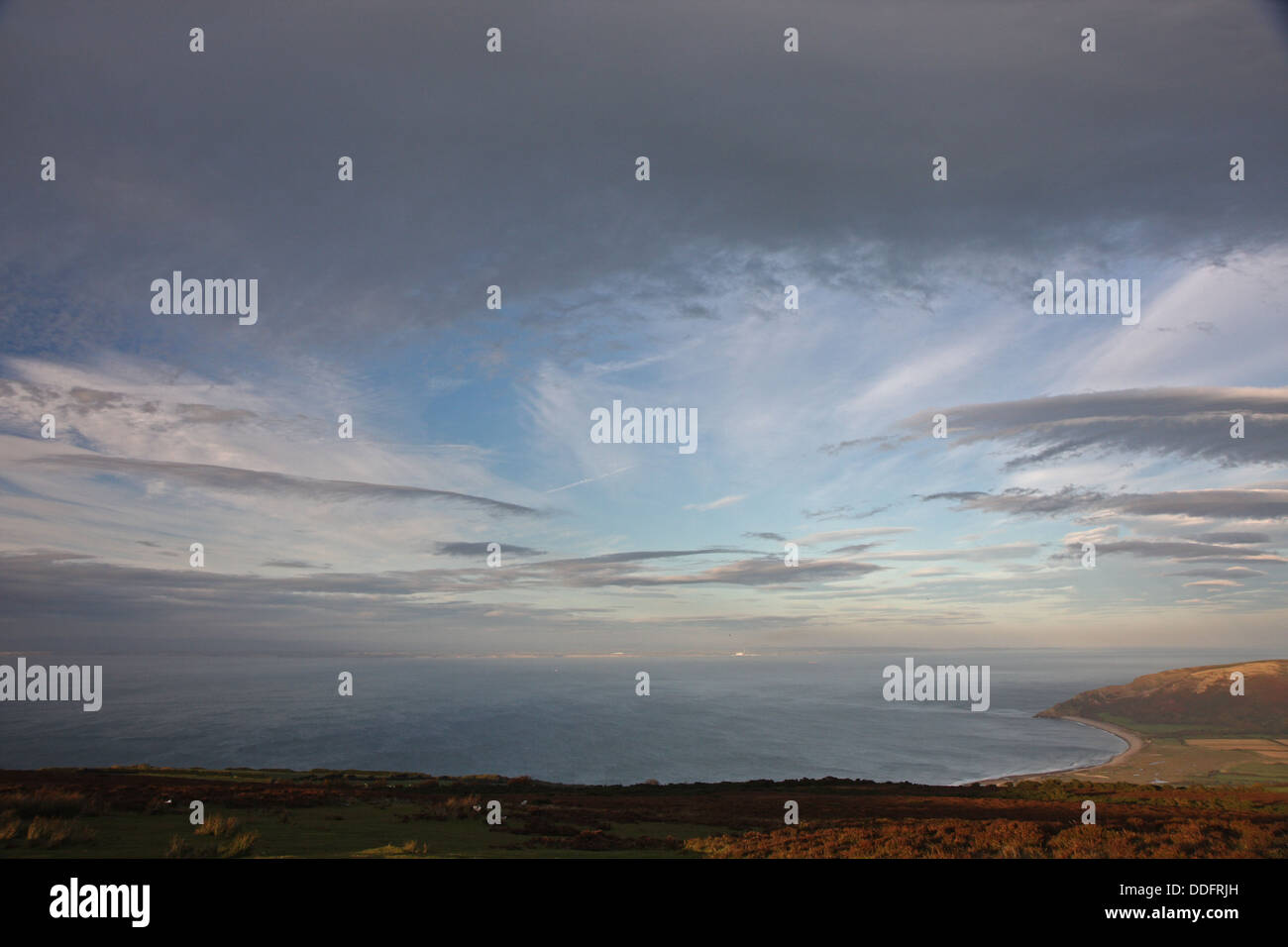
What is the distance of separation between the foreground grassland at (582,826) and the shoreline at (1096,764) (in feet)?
132

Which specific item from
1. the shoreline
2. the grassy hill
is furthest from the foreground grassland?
the grassy hill

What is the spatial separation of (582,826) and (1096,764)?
94846 millimetres

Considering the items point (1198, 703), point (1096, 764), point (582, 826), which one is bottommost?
point (1198, 703)

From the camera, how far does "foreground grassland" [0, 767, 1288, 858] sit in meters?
12.6

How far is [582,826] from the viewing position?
56.0ft

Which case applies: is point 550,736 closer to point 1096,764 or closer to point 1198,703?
point 1096,764

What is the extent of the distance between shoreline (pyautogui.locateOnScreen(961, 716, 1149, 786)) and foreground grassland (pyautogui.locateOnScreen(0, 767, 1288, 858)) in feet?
132

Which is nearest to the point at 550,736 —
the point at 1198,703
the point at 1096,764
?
the point at 1096,764

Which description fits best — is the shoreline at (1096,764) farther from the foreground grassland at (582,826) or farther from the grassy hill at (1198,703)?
the foreground grassland at (582,826)

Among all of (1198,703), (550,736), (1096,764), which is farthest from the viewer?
(1198,703)

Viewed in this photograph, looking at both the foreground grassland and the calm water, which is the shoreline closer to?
the calm water

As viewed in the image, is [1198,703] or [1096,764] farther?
[1198,703]

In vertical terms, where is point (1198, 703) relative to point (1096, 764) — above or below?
below
